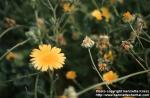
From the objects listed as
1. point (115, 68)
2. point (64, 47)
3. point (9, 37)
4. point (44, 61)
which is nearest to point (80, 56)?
point (64, 47)

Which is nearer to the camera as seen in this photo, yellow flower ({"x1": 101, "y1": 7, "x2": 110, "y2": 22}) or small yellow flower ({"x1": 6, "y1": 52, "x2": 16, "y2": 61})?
small yellow flower ({"x1": 6, "y1": 52, "x2": 16, "y2": 61})

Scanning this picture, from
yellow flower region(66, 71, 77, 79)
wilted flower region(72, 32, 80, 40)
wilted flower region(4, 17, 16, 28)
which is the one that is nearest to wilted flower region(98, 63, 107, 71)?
yellow flower region(66, 71, 77, 79)

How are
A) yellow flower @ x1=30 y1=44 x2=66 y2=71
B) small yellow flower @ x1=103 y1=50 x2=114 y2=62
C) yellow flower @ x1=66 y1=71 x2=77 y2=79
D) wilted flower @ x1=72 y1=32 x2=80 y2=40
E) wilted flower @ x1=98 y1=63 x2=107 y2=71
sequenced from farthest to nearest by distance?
wilted flower @ x1=72 y1=32 x2=80 y2=40, yellow flower @ x1=66 y1=71 x2=77 y2=79, small yellow flower @ x1=103 y1=50 x2=114 y2=62, wilted flower @ x1=98 y1=63 x2=107 y2=71, yellow flower @ x1=30 y1=44 x2=66 y2=71

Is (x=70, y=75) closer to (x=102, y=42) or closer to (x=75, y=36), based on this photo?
(x=75, y=36)

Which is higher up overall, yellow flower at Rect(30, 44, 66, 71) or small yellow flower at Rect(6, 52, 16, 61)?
small yellow flower at Rect(6, 52, 16, 61)

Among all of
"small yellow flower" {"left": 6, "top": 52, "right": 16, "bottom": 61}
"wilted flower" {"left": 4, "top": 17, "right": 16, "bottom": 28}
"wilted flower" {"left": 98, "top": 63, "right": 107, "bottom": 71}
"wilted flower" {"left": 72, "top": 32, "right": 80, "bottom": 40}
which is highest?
"wilted flower" {"left": 4, "top": 17, "right": 16, "bottom": 28}

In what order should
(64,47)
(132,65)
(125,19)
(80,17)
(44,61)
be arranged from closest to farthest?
(44,61) → (125,19) → (132,65) → (64,47) → (80,17)

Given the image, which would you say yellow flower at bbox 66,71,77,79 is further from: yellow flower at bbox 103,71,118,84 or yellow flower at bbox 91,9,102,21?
yellow flower at bbox 91,9,102,21

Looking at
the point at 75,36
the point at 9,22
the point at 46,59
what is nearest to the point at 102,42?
the point at 46,59

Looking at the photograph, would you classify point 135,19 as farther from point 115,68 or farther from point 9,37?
point 9,37
